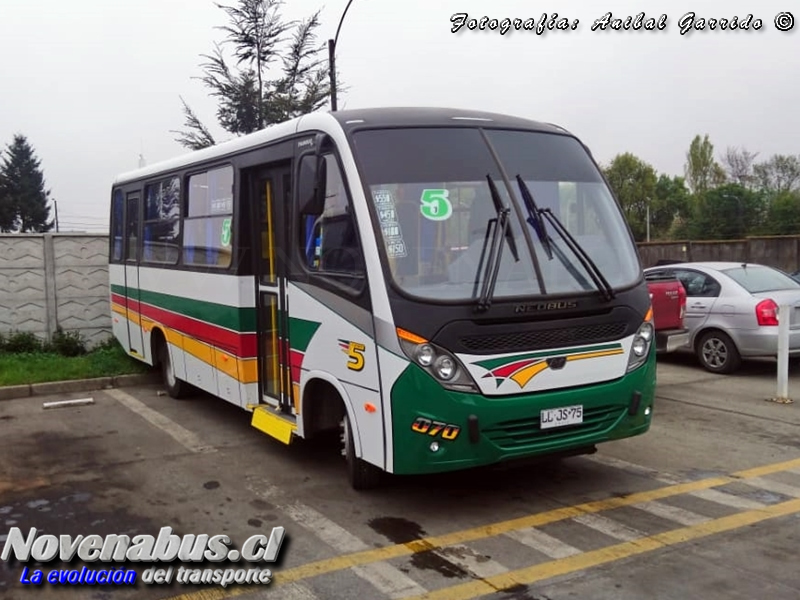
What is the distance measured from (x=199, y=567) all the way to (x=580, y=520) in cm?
256

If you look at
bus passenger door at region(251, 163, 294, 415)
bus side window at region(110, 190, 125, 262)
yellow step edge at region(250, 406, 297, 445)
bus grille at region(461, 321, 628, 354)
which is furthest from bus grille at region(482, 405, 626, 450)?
bus side window at region(110, 190, 125, 262)

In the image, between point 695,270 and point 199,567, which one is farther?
point 695,270

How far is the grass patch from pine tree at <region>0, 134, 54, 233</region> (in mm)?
68841

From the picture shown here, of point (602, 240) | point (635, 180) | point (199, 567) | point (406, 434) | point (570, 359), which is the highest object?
point (635, 180)

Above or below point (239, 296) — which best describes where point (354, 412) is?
below

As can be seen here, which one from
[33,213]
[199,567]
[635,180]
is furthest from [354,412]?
[33,213]

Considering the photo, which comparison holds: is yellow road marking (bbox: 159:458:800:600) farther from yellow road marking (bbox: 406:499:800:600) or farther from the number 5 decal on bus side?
the number 5 decal on bus side

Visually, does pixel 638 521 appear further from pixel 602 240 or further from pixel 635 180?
pixel 635 180

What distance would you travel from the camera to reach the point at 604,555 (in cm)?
487

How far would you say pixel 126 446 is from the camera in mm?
7828

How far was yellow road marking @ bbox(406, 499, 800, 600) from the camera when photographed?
4.45m

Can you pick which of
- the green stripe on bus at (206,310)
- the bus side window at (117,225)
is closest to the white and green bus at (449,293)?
the green stripe on bus at (206,310)

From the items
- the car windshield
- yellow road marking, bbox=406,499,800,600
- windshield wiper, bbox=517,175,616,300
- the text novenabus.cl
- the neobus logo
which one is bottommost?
the text novenabus.cl

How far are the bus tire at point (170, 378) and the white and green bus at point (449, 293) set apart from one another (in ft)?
10.4
